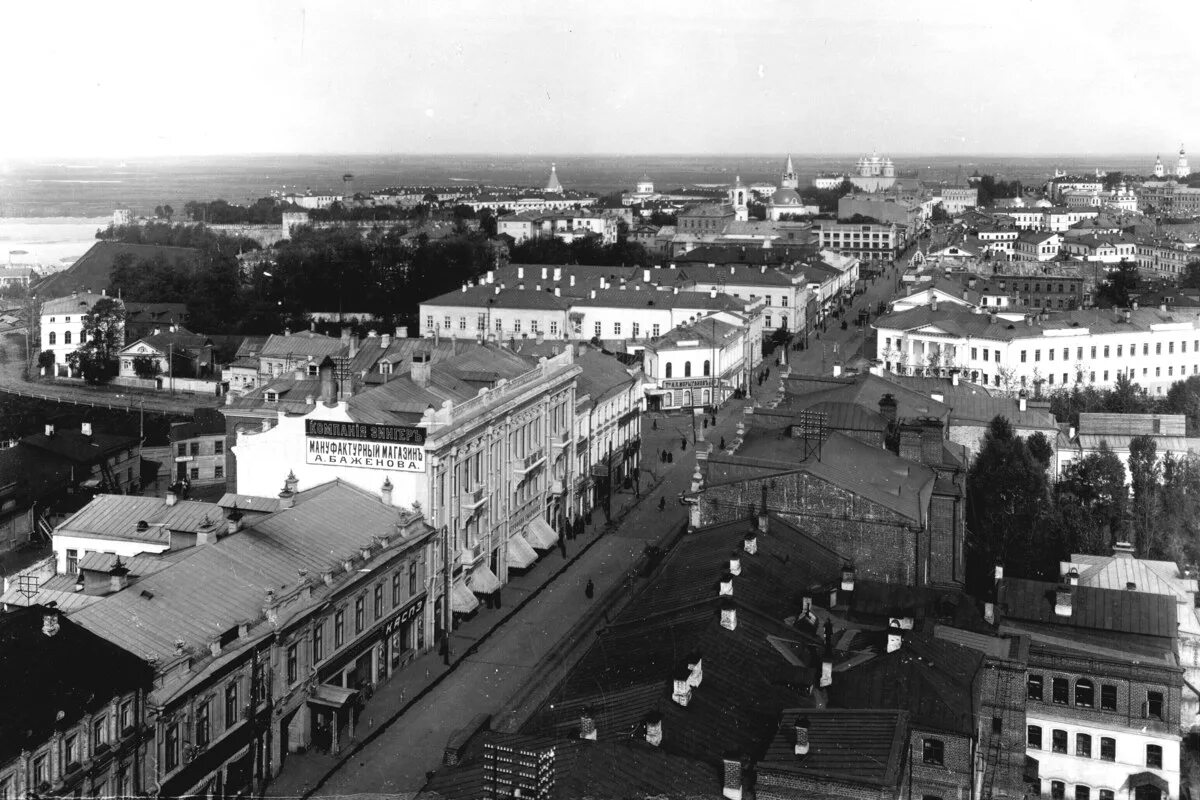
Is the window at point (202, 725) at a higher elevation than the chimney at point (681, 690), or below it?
below

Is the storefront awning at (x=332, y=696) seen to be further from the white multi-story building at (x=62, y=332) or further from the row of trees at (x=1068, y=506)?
the white multi-story building at (x=62, y=332)

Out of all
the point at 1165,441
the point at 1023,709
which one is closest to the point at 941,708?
the point at 1023,709

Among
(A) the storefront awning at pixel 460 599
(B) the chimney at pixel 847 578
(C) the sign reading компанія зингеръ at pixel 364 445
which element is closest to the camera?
(B) the chimney at pixel 847 578

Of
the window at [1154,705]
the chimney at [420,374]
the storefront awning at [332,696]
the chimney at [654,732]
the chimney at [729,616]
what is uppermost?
the chimney at [420,374]

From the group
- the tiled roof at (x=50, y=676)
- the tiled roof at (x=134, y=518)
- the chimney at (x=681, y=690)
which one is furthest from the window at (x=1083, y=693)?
the tiled roof at (x=134, y=518)

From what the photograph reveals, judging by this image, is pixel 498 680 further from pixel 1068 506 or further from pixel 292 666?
pixel 1068 506

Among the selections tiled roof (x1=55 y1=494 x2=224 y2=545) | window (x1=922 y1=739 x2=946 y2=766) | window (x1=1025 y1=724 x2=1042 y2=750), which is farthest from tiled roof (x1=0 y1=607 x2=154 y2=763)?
window (x1=1025 y1=724 x2=1042 y2=750)

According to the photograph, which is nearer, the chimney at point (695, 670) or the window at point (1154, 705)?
the chimney at point (695, 670)
